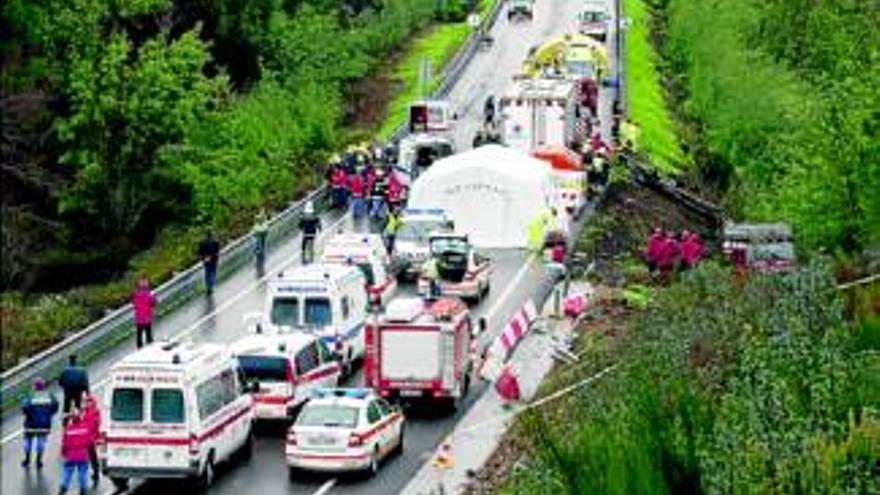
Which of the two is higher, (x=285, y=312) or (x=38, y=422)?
(x=285, y=312)

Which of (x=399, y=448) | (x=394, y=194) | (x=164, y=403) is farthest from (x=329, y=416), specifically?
(x=394, y=194)

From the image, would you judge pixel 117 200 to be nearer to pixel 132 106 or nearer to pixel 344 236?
pixel 132 106

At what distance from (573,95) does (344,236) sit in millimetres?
22792

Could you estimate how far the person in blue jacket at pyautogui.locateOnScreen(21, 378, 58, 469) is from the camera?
117 feet

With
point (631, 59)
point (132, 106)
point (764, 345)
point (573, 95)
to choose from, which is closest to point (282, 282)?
point (764, 345)

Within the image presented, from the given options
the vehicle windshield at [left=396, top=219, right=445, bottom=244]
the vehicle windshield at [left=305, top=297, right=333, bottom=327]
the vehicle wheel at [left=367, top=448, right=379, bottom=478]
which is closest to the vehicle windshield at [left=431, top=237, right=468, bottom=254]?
the vehicle windshield at [left=396, top=219, right=445, bottom=244]

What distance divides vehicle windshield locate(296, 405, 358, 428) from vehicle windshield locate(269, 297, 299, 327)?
7050 mm

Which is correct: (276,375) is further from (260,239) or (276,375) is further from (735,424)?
(735,424)

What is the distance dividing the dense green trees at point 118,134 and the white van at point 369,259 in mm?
23666

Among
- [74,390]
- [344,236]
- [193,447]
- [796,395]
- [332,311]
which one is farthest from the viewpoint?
[344,236]

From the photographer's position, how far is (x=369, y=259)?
4853 cm

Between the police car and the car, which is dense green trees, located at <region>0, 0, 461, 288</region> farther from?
the car

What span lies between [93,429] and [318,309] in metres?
8.82

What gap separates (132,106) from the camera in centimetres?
7738
